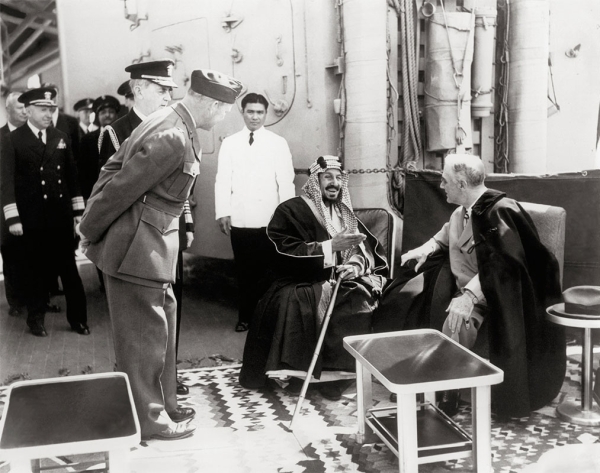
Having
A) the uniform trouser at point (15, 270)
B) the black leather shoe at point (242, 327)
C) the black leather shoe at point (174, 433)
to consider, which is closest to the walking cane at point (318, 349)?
the black leather shoe at point (174, 433)

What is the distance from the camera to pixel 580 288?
3.40 metres

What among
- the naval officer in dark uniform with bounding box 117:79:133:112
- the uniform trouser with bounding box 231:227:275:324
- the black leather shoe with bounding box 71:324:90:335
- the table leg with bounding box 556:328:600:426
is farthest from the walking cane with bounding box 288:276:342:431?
the naval officer in dark uniform with bounding box 117:79:133:112

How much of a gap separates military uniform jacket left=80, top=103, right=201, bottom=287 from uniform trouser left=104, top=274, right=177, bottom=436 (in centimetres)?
8

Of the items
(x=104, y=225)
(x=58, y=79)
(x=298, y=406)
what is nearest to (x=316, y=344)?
(x=298, y=406)

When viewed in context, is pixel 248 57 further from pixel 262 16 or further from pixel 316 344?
pixel 316 344

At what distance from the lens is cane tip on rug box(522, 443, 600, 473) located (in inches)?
98.6

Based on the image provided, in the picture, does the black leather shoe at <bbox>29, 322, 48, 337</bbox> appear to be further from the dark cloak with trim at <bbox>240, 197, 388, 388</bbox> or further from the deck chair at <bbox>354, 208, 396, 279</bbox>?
the deck chair at <bbox>354, 208, 396, 279</bbox>

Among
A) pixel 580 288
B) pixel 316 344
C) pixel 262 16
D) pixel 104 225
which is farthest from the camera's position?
pixel 262 16

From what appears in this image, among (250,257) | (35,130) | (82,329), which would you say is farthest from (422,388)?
(35,130)

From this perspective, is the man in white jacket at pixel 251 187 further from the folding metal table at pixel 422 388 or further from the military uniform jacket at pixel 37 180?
the folding metal table at pixel 422 388

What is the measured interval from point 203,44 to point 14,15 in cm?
333

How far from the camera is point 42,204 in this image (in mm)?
5066

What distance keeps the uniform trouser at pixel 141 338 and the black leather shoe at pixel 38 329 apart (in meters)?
2.19

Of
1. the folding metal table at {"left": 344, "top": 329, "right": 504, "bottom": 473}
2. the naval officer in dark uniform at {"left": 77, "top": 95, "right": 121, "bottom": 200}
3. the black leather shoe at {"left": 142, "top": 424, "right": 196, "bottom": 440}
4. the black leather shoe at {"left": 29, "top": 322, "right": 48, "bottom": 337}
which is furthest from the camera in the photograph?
the naval officer in dark uniform at {"left": 77, "top": 95, "right": 121, "bottom": 200}
